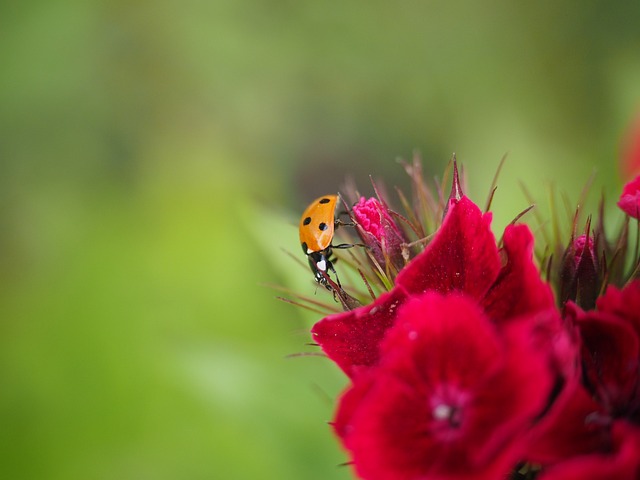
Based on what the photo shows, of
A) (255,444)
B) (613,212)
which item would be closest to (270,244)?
(255,444)

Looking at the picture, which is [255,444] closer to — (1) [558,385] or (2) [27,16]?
(1) [558,385]

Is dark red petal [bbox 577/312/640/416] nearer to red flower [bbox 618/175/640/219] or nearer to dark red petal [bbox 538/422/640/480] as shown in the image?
dark red petal [bbox 538/422/640/480]

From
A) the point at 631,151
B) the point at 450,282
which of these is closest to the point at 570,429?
the point at 450,282

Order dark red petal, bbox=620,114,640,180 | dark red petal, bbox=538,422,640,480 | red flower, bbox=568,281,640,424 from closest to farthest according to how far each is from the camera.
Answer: dark red petal, bbox=538,422,640,480, red flower, bbox=568,281,640,424, dark red petal, bbox=620,114,640,180

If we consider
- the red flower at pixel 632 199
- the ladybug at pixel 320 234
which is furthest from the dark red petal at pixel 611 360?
the ladybug at pixel 320 234

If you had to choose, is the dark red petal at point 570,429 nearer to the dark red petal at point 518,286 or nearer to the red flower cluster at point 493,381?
the red flower cluster at point 493,381

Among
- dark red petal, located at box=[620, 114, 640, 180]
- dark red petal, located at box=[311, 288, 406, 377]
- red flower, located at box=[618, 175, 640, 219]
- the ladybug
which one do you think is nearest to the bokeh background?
dark red petal, located at box=[620, 114, 640, 180]
